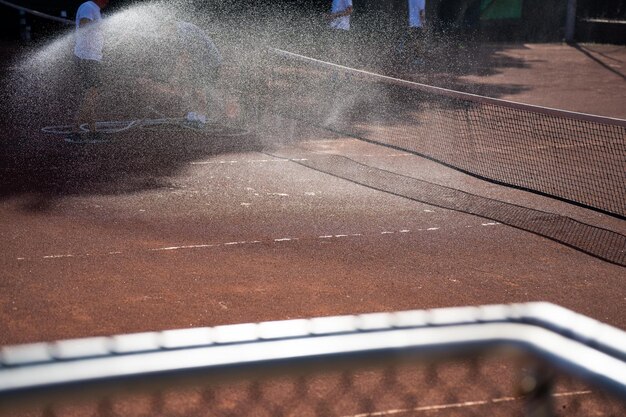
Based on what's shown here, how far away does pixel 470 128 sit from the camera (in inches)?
509

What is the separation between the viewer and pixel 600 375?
1.53 meters

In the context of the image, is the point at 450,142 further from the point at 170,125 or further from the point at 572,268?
the point at 572,268

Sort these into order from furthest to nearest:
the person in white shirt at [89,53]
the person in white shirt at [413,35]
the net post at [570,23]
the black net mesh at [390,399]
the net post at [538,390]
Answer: the net post at [570,23], the person in white shirt at [413,35], the person in white shirt at [89,53], the black net mesh at [390,399], the net post at [538,390]

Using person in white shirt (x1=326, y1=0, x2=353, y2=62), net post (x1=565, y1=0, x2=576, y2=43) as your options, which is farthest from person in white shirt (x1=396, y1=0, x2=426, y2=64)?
net post (x1=565, y1=0, x2=576, y2=43)

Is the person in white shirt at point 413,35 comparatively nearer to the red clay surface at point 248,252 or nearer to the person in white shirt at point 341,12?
the person in white shirt at point 341,12

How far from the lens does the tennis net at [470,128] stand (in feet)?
34.4

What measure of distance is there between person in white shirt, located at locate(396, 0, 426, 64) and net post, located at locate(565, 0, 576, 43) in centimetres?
759

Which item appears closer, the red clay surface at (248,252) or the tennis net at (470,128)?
the red clay surface at (248,252)

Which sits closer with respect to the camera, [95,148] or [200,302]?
[200,302]

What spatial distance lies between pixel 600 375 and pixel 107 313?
5026mm

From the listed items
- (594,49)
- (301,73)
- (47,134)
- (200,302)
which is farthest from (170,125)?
(594,49)

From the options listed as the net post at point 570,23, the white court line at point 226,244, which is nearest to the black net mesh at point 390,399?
the white court line at point 226,244

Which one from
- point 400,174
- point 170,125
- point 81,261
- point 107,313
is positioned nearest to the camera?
point 107,313

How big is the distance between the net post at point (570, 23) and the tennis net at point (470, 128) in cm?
1505
